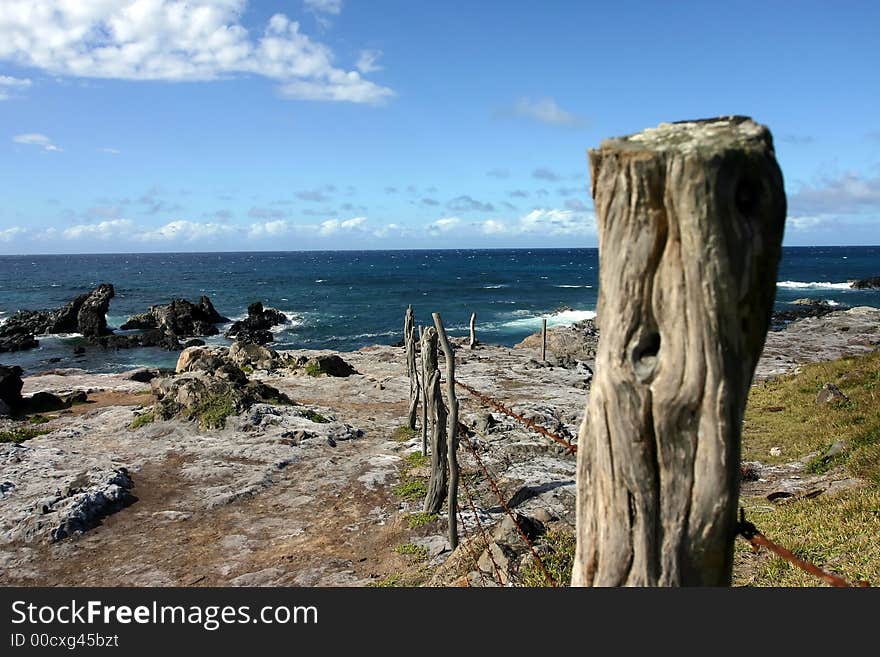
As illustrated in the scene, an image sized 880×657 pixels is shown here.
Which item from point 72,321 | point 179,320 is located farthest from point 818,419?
point 72,321

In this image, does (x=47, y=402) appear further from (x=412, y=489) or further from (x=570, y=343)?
(x=570, y=343)

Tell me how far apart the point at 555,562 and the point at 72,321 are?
5104 centimetres

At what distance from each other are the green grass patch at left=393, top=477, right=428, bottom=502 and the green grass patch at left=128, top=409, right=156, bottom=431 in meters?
7.47

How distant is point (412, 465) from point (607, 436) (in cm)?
962

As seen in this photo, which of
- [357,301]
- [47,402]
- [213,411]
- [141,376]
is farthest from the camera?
[357,301]

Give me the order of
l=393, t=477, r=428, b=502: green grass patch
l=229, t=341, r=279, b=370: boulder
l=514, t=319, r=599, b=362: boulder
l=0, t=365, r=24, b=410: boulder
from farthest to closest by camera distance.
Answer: l=514, t=319, r=599, b=362: boulder < l=229, t=341, r=279, b=370: boulder < l=0, t=365, r=24, b=410: boulder < l=393, t=477, r=428, b=502: green grass patch

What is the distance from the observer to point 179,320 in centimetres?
4650

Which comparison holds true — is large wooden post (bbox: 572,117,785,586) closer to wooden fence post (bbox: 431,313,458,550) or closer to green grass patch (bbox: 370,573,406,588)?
green grass patch (bbox: 370,573,406,588)

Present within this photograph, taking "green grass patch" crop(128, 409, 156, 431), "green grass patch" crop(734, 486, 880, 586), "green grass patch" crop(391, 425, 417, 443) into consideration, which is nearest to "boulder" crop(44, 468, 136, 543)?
"green grass patch" crop(128, 409, 156, 431)

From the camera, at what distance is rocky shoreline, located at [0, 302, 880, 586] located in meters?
→ 7.88

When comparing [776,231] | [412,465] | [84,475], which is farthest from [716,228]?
[84,475]

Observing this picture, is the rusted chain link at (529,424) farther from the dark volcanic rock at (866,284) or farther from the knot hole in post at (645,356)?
the dark volcanic rock at (866,284)

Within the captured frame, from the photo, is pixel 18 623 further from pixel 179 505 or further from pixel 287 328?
pixel 287 328

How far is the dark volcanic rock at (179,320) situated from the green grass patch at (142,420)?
32.2 meters
